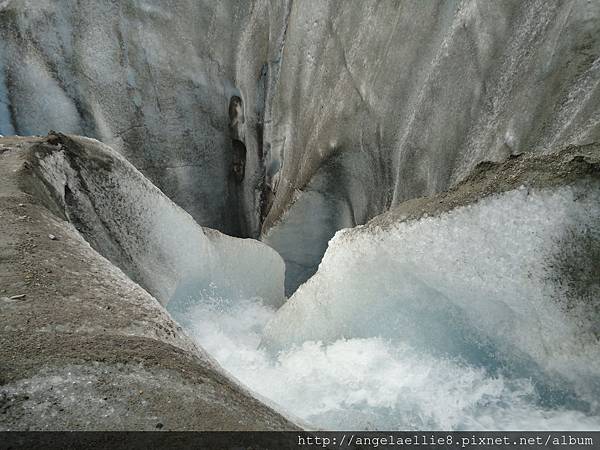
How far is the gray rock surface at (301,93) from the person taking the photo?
119 inches

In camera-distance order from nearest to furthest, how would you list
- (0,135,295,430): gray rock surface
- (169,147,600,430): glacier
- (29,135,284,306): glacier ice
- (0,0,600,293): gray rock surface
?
Result: (0,135,295,430): gray rock surface, (169,147,600,430): glacier, (0,0,600,293): gray rock surface, (29,135,284,306): glacier ice

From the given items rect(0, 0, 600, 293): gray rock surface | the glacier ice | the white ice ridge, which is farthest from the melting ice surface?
the glacier ice

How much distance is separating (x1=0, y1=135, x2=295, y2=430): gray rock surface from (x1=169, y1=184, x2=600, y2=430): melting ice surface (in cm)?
62

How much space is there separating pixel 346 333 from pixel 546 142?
4.73 ft

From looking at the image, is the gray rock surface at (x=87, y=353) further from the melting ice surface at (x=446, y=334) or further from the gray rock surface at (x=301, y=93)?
the gray rock surface at (x=301, y=93)

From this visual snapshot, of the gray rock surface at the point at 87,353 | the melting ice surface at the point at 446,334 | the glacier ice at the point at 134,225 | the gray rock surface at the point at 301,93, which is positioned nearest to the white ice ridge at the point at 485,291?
the melting ice surface at the point at 446,334

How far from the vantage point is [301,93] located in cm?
562

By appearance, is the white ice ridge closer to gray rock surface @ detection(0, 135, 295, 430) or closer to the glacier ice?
gray rock surface @ detection(0, 135, 295, 430)

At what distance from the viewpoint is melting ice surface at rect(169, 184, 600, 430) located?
2238mm

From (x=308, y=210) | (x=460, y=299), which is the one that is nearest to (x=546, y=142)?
(x=460, y=299)

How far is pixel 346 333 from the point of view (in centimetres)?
309

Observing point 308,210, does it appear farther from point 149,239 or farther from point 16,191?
point 16,191

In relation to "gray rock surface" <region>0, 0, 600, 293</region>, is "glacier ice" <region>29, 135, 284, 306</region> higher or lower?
lower

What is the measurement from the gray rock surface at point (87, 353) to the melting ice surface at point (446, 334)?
618 millimetres
